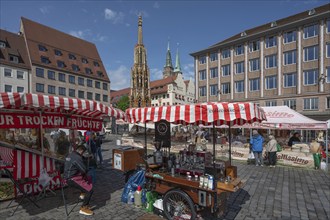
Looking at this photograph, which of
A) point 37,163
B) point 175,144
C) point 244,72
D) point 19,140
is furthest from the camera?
point 244,72

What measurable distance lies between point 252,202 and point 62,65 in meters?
49.0

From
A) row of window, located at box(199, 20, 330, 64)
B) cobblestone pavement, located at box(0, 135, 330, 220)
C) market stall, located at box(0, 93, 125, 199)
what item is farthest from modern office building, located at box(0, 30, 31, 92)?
cobblestone pavement, located at box(0, 135, 330, 220)

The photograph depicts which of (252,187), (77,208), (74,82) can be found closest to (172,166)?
(77,208)

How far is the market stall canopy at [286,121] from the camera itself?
1350 cm

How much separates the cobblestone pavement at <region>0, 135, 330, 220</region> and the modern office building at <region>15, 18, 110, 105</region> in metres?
40.8

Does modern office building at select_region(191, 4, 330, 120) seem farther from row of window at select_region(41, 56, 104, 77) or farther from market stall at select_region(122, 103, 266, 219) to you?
market stall at select_region(122, 103, 266, 219)

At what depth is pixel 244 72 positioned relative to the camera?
127ft

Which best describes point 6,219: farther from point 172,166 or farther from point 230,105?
point 230,105

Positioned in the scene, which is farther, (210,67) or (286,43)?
(210,67)

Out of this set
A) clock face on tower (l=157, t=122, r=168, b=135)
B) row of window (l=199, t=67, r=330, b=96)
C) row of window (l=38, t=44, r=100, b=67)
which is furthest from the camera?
row of window (l=38, t=44, r=100, b=67)

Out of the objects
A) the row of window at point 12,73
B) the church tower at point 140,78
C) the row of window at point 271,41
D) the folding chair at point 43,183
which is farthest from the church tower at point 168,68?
the folding chair at point 43,183

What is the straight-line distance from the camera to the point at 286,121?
14578 mm

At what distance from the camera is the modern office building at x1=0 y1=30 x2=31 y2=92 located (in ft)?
126

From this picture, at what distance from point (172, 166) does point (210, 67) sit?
39991mm
